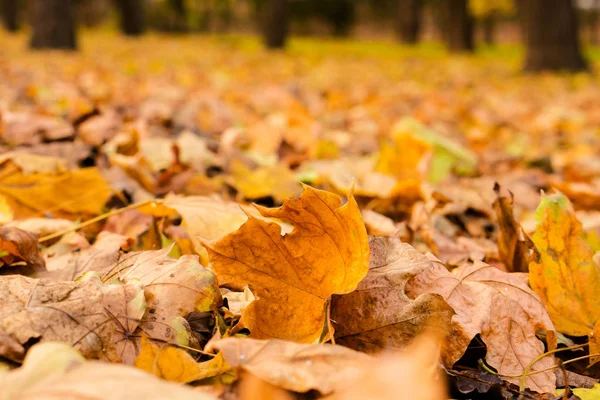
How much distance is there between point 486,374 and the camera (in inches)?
34.0

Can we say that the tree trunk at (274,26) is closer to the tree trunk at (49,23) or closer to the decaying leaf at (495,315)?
the tree trunk at (49,23)

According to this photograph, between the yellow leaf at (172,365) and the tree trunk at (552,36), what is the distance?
9.58 metres

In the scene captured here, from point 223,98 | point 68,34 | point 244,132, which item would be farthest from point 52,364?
point 68,34

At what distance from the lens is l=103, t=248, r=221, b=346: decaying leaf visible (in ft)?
2.72

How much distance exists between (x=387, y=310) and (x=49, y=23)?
928 centimetres

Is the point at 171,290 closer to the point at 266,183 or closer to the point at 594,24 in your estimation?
the point at 266,183

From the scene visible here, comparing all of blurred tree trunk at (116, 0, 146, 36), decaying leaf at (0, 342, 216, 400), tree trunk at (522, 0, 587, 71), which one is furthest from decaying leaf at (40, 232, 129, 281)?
blurred tree trunk at (116, 0, 146, 36)

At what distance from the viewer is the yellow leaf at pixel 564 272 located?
1.01m

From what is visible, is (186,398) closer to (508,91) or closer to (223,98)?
(223,98)

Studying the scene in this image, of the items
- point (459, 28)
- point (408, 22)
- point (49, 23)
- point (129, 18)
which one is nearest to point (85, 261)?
point (49, 23)

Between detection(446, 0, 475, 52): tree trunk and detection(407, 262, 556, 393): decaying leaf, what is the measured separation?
16999 millimetres

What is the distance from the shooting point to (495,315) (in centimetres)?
93

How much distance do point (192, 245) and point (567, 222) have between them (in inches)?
23.8

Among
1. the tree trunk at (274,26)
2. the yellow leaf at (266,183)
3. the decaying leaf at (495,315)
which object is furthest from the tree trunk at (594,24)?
the decaying leaf at (495,315)
